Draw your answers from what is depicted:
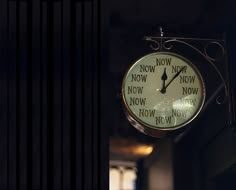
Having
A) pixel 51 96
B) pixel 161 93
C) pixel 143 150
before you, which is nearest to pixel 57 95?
pixel 51 96

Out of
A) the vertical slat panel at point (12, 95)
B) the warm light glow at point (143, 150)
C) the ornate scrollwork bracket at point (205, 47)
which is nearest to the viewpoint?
the vertical slat panel at point (12, 95)

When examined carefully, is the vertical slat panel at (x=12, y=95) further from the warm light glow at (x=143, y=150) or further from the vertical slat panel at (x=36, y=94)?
the warm light glow at (x=143, y=150)

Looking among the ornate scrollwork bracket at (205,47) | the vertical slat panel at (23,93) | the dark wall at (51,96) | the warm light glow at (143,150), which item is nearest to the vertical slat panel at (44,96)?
the dark wall at (51,96)

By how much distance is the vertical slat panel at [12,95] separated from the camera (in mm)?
4926

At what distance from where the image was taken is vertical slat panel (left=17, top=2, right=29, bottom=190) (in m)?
4.94

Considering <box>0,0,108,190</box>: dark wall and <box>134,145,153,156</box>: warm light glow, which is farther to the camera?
<box>134,145,153,156</box>: warm light glow

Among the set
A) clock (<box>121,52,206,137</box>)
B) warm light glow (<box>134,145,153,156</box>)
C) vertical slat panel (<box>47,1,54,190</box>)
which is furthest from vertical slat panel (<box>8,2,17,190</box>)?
warm light glow (<box>134,145,153,156</box>)

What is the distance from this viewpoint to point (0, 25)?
16.7ft

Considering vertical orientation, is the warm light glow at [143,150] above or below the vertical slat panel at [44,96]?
below

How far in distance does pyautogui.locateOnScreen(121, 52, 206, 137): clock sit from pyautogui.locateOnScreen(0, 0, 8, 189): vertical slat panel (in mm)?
848

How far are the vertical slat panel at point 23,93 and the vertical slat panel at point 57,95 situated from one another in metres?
0.20

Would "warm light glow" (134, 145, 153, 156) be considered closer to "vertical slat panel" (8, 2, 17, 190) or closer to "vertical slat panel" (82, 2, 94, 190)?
"vertical slat panel" (82, 2, 94, 190)

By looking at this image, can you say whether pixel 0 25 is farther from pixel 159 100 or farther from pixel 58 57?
pixel 159 100

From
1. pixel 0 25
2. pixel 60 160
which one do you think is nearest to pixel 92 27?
pixel 0 25
